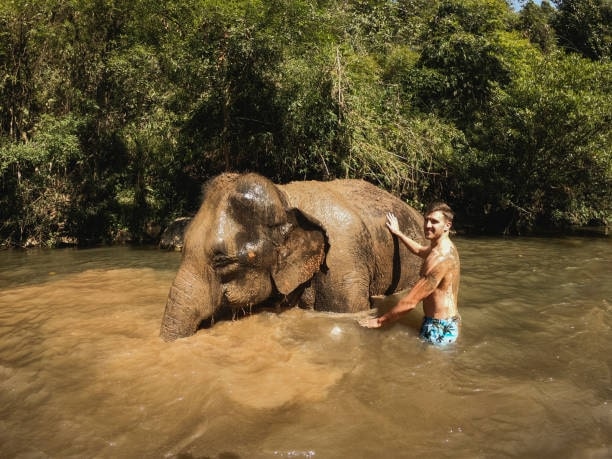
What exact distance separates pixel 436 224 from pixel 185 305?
2588 mm

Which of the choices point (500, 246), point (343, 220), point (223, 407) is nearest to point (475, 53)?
point (500, 246)

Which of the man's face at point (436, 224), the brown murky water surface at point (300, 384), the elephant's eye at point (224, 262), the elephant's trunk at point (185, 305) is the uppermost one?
the man's face at point (436, 224)

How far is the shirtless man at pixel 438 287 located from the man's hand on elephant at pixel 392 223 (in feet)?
3.64

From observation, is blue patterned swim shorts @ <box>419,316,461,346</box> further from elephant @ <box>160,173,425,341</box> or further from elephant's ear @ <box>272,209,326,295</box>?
elephant's ear @ <box>272,209,326,295</box>

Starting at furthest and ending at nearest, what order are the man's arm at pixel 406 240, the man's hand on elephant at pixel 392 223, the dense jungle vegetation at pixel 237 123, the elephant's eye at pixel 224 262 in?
the dense jungle vegetation at pixel 237 123, the man's hand on elephant at pixel 392 223, the man's arm at pixel 406 240, the elephant's eye at pixel 224 262

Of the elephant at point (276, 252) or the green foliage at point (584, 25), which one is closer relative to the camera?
the elephant at point (276, 252)

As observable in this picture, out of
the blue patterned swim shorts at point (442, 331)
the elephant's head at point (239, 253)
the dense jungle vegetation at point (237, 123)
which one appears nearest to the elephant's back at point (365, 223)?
the elephant's head at point (239, 253)

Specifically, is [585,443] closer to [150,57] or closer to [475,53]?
[150,57]

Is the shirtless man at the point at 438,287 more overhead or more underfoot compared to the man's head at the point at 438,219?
more underfoot

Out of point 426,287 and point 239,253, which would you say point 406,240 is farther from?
point 239,253

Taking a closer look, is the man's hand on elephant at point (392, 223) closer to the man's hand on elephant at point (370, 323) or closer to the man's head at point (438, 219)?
the man's head at point (438, 219)

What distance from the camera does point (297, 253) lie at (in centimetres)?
482

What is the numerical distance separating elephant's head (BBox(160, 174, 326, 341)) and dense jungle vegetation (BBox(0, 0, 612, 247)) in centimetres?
602

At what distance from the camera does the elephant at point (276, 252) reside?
4258mm
